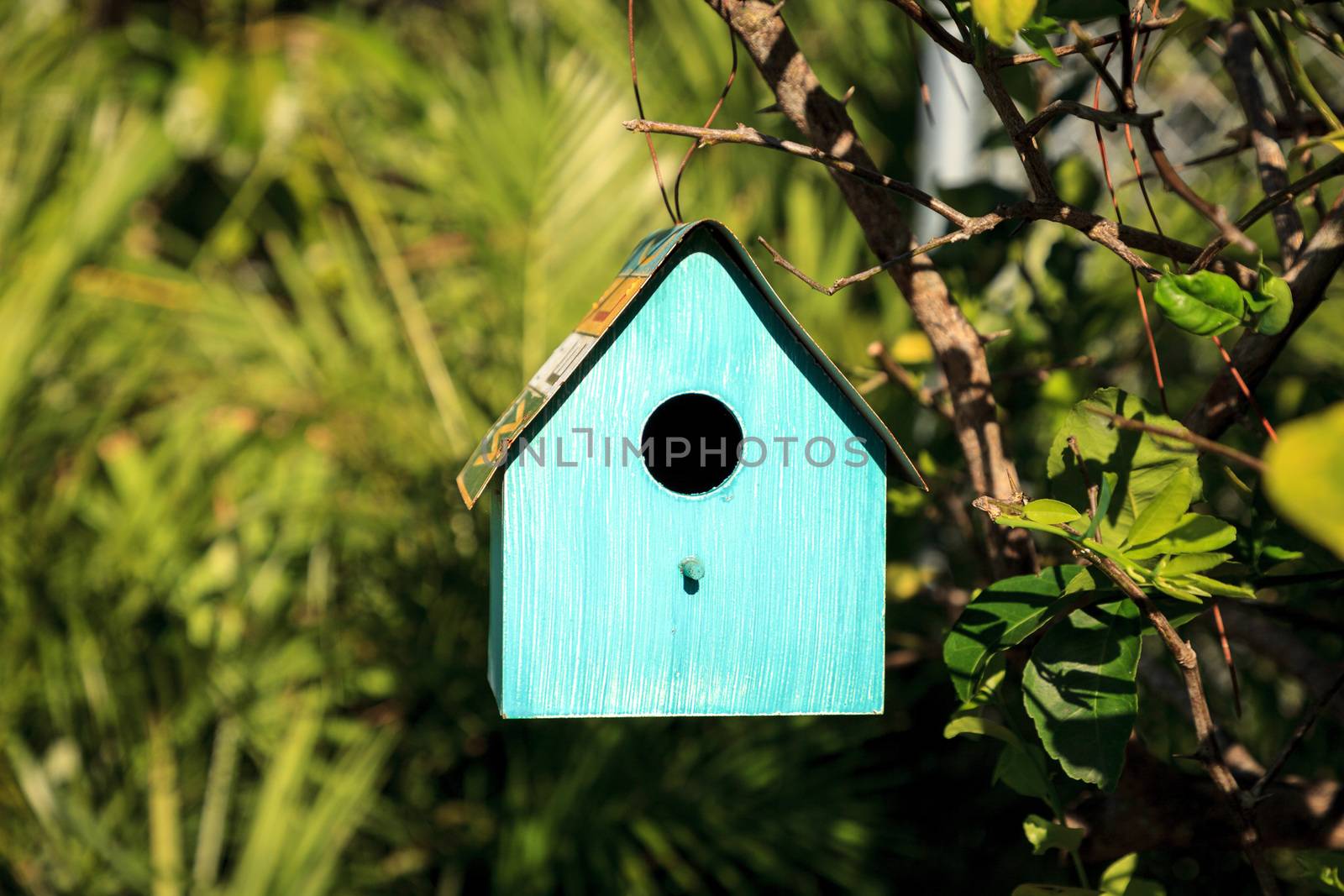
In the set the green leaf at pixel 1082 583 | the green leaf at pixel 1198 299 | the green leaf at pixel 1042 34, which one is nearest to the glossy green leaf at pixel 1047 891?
the green leaf at pixel 1082 583

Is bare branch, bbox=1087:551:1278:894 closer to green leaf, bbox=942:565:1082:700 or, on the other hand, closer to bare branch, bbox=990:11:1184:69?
→ green leaf, bbox=942:565:1082:700

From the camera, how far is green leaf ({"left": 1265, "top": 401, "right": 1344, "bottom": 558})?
9.8 inches

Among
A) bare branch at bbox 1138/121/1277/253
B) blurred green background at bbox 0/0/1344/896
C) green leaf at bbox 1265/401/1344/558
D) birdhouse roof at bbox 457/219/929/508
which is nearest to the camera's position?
green leaf at bbox 1265/401/1344/558

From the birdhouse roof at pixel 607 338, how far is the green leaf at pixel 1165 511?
5.2 inches

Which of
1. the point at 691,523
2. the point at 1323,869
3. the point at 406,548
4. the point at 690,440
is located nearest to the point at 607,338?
the point at 691,523

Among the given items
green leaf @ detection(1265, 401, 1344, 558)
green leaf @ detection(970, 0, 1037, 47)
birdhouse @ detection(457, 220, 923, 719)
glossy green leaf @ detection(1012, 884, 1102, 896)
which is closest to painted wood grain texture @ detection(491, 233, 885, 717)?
birdhouse @ detection(457, 220, 923, 719)

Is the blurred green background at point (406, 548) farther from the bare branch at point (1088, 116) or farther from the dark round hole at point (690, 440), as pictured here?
the bare branch at point (1088, 116)

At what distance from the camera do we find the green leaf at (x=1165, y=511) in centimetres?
49

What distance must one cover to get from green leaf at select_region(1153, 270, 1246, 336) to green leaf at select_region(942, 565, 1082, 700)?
0.14m

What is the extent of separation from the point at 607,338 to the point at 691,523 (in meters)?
0.11

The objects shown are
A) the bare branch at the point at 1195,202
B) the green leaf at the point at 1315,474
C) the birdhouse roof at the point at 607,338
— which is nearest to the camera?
the green leaf at the point at 1315,474

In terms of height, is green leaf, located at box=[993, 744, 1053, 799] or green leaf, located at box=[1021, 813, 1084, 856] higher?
green leaf, located at box=[993, 744, 1053, 799]

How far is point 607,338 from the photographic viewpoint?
2.02 feet

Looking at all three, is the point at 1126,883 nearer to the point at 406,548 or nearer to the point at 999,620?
the point at 999,620
